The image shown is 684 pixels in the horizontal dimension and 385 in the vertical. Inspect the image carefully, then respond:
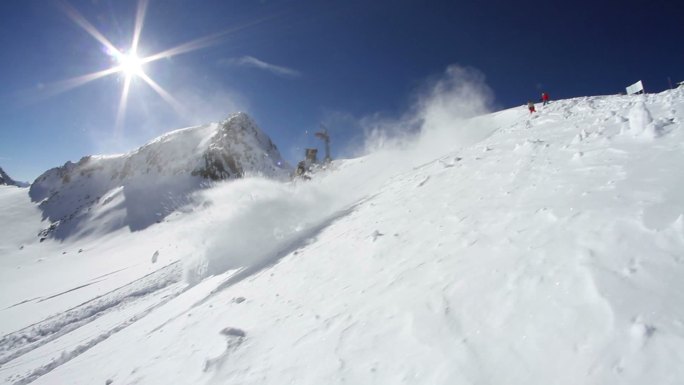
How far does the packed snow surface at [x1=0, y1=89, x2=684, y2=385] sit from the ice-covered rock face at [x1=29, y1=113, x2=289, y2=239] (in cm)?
5788

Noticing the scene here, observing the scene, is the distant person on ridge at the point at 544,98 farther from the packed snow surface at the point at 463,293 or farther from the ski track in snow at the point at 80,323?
the ski track in snow at the point at 80,323

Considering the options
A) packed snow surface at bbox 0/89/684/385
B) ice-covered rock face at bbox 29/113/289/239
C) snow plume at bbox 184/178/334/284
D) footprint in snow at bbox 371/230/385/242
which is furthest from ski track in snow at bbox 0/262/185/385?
ice-covered rock face at bbox 29/113/289/239

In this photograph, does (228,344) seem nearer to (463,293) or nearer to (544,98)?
(463,293)

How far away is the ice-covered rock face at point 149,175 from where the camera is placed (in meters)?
68.8

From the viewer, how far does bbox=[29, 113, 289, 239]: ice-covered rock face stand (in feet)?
226

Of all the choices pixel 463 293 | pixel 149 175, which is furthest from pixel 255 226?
pixel 149 175

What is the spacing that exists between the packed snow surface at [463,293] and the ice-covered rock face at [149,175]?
57.9m

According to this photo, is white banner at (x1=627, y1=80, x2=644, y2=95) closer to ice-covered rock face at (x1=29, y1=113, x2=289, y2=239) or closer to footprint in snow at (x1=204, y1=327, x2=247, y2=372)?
footprint in snow at (x1=204, y1=327, x2=247, y2=372)

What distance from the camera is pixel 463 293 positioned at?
4191 mm

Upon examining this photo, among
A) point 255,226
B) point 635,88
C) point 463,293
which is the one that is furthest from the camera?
point 635,88

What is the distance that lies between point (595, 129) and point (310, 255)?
8.37 m

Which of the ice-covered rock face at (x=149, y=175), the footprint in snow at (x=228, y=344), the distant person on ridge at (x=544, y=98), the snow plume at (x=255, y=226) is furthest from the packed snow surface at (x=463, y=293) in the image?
the ice-covered rock face at (x=149, y=175)

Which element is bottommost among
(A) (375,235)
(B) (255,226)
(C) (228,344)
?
(C) (228,344)

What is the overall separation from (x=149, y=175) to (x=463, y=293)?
9365cm
